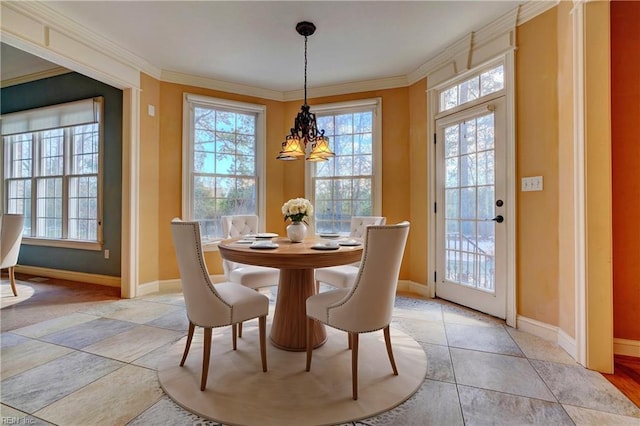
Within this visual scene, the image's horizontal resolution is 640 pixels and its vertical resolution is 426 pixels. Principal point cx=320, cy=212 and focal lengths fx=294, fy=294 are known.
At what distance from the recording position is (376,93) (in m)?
3.84

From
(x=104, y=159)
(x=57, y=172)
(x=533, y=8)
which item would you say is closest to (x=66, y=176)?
(x=57, y=172)

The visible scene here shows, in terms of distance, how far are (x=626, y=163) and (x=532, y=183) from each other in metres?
0.55

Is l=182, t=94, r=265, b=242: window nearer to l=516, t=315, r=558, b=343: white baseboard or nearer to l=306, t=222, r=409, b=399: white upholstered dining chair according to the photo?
l=306, t=222, r=409, b=399: white upholstered dining chair

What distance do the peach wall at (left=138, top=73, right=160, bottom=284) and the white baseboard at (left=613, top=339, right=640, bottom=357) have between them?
4421 millimetres

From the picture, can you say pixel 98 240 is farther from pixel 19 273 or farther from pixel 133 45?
pixel 133 45

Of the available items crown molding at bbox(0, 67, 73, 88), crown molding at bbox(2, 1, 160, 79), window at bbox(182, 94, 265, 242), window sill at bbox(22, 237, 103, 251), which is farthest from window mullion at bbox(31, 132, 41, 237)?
window at bbox(182, 94, 265, 242)

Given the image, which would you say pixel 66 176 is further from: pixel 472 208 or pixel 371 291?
pixel 472 208

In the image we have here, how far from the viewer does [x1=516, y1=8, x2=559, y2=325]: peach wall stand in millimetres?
2311

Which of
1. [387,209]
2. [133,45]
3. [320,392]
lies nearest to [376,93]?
[387,209]

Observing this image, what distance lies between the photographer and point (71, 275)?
412cm

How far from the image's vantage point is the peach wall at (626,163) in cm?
203

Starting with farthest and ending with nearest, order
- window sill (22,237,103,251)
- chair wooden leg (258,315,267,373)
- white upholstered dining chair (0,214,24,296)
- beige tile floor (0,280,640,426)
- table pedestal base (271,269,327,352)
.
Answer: window sill (22,237,103,251)
white upholstered dining chair (0,214,24,296)
table pedestal base (271,269,327,352)
chair wooden leg (258,315,267,373)
beige tile floor (0,280,640,426)

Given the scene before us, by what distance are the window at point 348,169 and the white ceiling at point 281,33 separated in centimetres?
47

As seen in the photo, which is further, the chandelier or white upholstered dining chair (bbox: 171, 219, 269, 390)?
the chandelier
